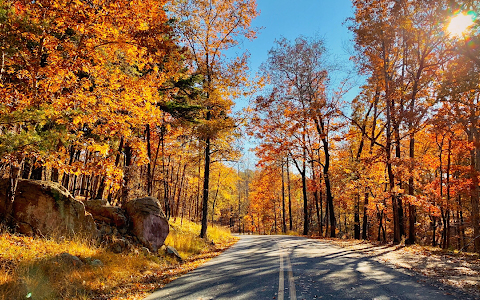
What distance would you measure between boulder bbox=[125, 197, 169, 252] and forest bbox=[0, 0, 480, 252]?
1.28m

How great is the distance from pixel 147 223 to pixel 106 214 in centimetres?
161

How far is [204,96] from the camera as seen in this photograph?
56.0 feet

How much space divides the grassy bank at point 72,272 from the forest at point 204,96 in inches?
80.3

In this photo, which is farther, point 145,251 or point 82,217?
point 145,251

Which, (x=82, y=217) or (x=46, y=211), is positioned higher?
(x=46, y=211)

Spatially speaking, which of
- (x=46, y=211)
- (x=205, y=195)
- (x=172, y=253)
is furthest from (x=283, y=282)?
(x=205, y=195)

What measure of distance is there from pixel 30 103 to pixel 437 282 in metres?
11.7

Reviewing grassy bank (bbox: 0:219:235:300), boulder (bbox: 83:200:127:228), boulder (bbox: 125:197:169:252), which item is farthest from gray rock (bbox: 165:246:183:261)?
boulder (bbox: 83:200:127:228)

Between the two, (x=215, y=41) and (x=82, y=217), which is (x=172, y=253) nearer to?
(x=82, y=217)

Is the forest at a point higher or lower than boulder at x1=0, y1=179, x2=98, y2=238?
higher

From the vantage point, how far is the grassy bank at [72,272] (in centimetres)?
552

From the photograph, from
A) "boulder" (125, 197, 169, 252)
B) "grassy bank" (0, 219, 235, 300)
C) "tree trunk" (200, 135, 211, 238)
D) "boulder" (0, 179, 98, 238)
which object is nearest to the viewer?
"grassy bank" (0, 219, 235, 300)

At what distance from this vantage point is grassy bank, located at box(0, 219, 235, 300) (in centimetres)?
552

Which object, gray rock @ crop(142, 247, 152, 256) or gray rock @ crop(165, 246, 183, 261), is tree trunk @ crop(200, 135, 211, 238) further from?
gray rock @ crop(142, 247, 152, 256)
